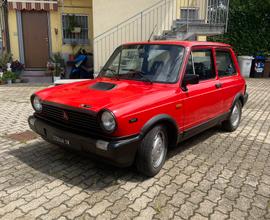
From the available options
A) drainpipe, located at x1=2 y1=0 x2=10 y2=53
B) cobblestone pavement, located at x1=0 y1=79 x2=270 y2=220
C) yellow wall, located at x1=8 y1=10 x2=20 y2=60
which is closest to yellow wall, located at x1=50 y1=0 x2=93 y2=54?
yellow wall, located at x1=8 y1=10 x2=20 y2=60

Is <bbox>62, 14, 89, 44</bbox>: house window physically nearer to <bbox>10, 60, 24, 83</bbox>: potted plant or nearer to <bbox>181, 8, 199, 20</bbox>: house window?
<bbox>10, 60, 24, 83</bbox>: potted plant

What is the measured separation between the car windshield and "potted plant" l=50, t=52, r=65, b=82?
731 centimetres

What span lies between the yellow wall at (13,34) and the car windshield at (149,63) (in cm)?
914

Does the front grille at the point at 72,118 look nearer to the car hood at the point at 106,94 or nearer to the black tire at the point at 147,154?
the car hood at the point at 106,94

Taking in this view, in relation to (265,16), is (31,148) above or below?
below

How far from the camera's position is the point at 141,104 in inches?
135

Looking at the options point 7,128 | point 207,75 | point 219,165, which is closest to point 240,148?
point 219,165

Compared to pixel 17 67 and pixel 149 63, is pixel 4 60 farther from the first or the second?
pixel 149 63

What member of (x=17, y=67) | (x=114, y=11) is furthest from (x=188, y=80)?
(x=17, y=67)

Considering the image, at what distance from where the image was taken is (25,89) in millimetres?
10227

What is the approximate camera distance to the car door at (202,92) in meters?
4.24

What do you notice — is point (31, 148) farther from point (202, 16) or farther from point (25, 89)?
point (202, 16)

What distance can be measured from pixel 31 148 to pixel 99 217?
89.3 inches

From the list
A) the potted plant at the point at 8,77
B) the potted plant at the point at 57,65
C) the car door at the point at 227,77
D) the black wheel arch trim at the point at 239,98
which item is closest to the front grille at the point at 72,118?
the car door at the point at 227,77
